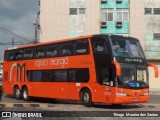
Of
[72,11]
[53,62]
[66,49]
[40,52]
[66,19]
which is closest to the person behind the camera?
[66,49]

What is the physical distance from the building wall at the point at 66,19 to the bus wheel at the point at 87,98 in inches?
1064

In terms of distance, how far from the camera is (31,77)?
26.6 metres

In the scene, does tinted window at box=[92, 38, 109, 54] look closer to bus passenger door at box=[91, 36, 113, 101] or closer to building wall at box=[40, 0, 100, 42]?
bus passenger door at box=[91, 36, 113, 101]

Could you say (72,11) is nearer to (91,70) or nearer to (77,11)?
(77,11)

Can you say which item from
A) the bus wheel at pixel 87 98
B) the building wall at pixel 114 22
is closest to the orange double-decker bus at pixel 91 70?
the bus wheel at pixel 87 98

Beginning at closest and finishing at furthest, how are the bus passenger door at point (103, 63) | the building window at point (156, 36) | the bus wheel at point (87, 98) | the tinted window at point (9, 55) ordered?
the bus passenger door at point (103, 63) < the bus wheel at point (87, 98) < the tinted window at point (9, 55) < the building window at point (156, 36)

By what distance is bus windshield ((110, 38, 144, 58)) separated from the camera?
67.6 ft

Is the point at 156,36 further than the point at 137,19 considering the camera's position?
No

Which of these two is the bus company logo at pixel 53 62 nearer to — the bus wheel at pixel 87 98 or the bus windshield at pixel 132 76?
the bus wheel at pixel 87 98

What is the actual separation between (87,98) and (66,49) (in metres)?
3.28

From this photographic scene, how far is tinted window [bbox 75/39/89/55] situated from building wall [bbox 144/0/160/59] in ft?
87.3

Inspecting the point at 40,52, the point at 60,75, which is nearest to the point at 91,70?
the point at 60,75

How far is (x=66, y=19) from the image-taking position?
163 ft

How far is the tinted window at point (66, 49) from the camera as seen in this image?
75.2ft
